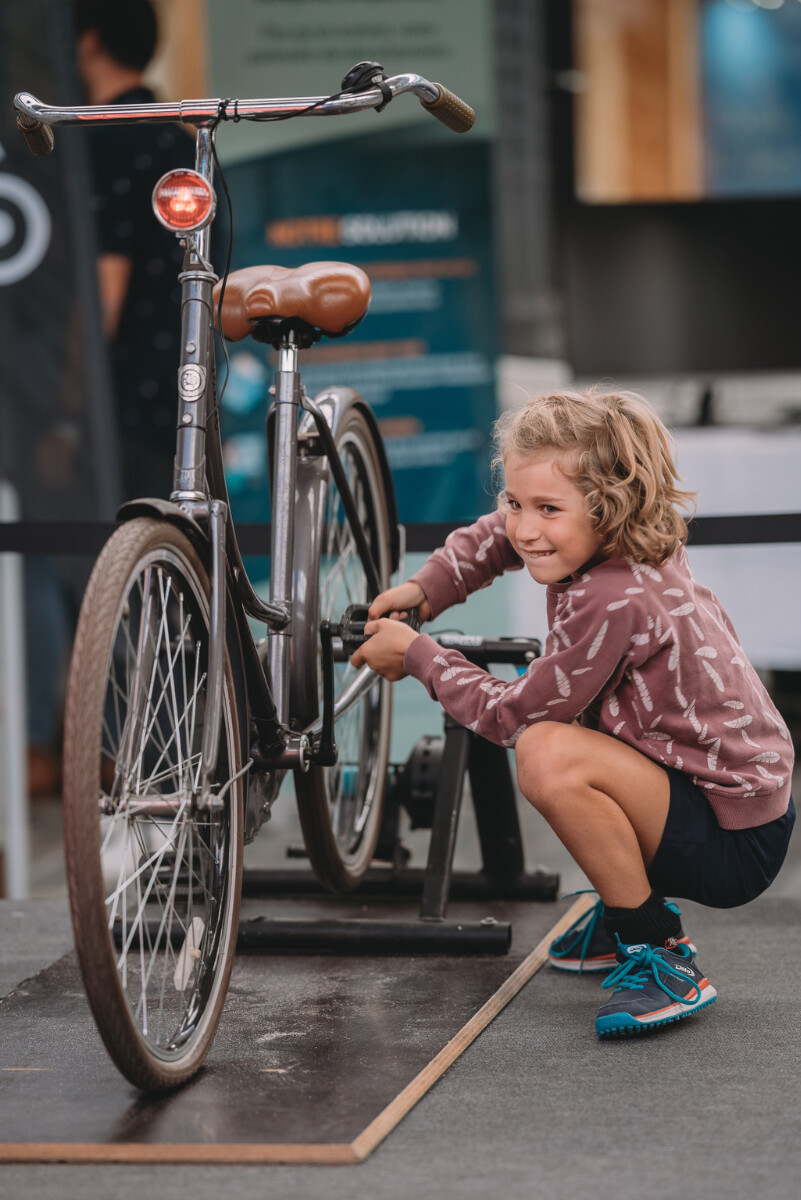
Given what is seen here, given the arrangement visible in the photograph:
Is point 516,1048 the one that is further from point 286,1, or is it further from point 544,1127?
point 286,1

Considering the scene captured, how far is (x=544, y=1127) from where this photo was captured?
1.34m

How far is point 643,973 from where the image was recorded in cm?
167

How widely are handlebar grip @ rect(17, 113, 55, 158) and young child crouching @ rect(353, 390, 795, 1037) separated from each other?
66cm

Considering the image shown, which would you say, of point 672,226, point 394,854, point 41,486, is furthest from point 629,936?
point 672,226

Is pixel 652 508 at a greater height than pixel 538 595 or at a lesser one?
greater

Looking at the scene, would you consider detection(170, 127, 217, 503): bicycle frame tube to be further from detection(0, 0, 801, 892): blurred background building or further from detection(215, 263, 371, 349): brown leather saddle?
detection(0, 0, 801, 892): blurred background building

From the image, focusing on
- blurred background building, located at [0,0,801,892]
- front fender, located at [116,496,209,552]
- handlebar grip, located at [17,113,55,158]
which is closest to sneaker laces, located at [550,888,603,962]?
front fender, located at [116,496,209,552]

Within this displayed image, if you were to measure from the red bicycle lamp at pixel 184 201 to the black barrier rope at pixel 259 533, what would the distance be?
3.04 feet

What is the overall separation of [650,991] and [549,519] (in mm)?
560

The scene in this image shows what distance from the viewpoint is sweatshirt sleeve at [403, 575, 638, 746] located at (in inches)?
62.2

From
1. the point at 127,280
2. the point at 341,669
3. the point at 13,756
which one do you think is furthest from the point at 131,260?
the point at 341,669

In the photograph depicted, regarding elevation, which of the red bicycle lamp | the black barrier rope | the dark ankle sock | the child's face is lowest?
the dark ankle sock

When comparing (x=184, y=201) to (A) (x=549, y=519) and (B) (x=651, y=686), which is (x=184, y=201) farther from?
(B) (x=651, y=686)

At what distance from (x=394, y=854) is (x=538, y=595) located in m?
1.36
